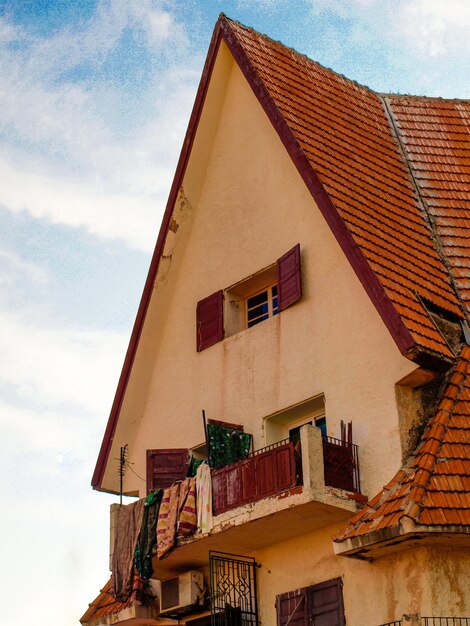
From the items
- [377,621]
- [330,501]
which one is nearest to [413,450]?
[330,501]

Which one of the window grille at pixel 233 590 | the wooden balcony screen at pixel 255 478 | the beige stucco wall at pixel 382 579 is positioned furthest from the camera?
the window grille at pixel 233 590

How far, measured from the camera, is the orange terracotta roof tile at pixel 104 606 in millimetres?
19858

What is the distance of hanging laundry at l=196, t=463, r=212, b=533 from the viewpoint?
17.9 m

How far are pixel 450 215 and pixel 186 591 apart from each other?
757 cm

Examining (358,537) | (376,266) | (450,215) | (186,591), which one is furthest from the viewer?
(450,215)

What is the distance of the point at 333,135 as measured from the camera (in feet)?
68.4

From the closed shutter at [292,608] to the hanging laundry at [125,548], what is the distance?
2611mm

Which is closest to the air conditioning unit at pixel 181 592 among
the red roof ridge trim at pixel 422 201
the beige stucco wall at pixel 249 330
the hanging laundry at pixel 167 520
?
the hanging laundry at pixel 167 520

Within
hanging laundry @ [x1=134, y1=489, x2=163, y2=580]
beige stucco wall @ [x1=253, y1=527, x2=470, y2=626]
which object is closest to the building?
beige stucco wall @ [x1=253, y1=527, x2=470, y2=626]

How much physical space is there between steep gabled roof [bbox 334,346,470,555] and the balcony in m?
0.58

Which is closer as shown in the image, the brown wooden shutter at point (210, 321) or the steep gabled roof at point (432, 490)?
the steep gabled roof at point (432, 490)

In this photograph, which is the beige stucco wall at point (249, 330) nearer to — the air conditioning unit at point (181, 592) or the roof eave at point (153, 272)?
the roof eave at point (153, 272)

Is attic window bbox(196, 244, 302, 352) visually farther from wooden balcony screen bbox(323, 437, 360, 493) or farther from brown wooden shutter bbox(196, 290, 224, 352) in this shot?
wooden balcony screen bbox(323, 437, 360, 493)

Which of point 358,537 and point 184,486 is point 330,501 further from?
point 184,486
